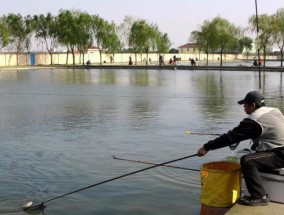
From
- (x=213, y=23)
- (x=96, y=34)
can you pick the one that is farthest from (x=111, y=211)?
(x=96, y=34)

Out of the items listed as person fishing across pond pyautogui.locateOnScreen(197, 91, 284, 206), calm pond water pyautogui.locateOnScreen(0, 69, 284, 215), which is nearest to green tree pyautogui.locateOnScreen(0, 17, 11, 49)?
calm pond water pyautogui.locateOnScreen(0, 69, 284, 215)

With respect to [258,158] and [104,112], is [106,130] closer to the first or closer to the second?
[104,112]

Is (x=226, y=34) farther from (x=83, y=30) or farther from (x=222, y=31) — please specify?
(x=83, y=30)

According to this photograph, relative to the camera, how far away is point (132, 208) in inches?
260

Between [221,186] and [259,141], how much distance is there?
63cm

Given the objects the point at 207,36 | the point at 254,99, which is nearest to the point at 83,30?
the point at 207,36

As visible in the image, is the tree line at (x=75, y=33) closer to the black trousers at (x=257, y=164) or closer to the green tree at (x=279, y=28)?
the green tree at (x=279, y=28)

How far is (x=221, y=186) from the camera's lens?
5.23 meters

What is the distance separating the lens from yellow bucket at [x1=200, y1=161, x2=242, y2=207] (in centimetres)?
521

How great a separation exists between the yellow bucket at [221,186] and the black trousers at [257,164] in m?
0.17

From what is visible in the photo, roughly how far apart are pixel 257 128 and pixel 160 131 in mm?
7436

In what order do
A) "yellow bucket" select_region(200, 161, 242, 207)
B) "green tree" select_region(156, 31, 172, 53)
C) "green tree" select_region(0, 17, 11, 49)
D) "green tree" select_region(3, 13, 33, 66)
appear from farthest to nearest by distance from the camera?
1. "green tree" select_region(156, 31, 172, 53)
2. "green tree" select_region(3, 13, 33, 66)
3. "green tree" select_region(0, 17, 11, 49)
4. "yellow bucket" select_region(200, 161, 242, 207)

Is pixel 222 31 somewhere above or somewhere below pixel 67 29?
below

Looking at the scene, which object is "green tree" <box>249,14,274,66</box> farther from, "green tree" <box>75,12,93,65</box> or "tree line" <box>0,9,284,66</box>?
"green tree" <box>75,12,93,65</box>
